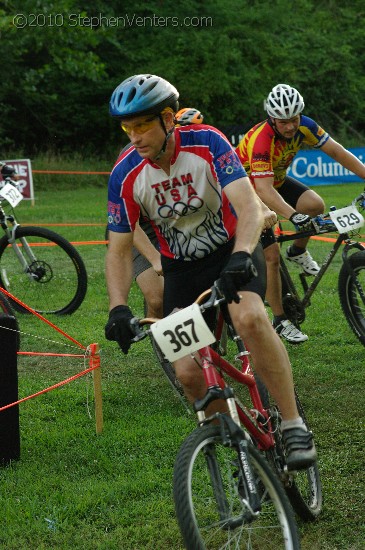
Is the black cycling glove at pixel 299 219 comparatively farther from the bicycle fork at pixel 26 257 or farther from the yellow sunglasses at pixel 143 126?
the yellow sunglasses at pixel 143 126

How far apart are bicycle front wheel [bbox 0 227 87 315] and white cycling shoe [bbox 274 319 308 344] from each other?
8.04 ft

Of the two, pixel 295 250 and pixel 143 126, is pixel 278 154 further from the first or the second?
pixel 143 126

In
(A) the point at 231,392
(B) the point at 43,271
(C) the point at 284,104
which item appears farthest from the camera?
(B) the point at 43,271

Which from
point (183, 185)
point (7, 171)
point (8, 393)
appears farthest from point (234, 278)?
point (7, 171)

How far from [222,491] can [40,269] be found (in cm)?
653

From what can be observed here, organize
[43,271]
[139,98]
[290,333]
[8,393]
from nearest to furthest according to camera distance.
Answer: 1. [139,98]
2. [8,393]
3. [290,333]
4. [43,271]

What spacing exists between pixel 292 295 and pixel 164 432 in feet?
8.25

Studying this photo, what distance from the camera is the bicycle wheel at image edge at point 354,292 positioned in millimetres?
7184

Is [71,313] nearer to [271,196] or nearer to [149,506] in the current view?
[271,196]

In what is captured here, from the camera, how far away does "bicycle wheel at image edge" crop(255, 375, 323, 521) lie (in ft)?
13.1

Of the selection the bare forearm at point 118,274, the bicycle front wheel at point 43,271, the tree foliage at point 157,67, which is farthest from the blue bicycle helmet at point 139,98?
the tree foliage at point 157,67

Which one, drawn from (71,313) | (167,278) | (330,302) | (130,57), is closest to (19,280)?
(71,313)

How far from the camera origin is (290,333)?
765 centimetres

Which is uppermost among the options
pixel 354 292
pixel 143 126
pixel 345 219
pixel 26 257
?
pixel 143 126
